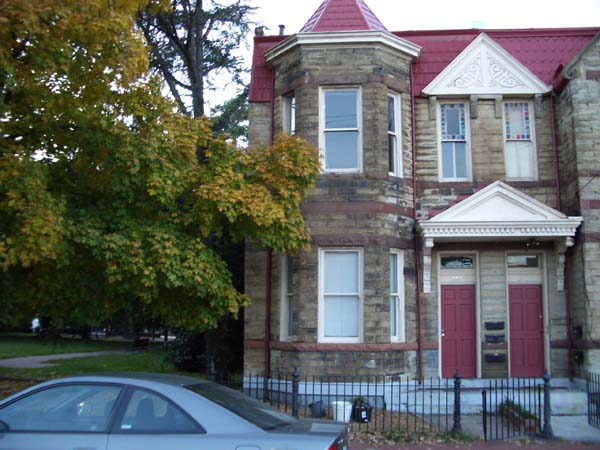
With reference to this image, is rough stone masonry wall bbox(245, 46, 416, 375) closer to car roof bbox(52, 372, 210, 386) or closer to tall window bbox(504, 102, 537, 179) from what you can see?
tall window bbox(504, 102, 537, 179)

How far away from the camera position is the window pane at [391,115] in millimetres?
14031

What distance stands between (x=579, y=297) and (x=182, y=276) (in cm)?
816

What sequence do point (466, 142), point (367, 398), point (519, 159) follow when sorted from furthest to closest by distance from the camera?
point (466, 142) → point (519, 159) → point (367, 398)

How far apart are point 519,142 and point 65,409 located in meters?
11.7

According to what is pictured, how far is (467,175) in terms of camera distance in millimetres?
14234

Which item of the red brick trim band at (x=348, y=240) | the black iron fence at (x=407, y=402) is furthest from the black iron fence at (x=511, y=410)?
the red brick trim band at (x=348, y=240)

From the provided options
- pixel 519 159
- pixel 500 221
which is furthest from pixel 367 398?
pixel 519 159

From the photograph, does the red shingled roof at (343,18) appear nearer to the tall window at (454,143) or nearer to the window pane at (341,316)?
the tall window at (454,143)

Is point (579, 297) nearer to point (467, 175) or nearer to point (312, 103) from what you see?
point (467, 175)

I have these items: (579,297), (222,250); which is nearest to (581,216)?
(579,297)

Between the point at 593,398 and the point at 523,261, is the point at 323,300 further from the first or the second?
the point at 593,398

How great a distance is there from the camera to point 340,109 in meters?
13.8

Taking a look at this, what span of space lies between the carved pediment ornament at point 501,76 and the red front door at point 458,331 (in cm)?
460

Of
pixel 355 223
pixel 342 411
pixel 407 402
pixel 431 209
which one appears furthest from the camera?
pixel 431 209
